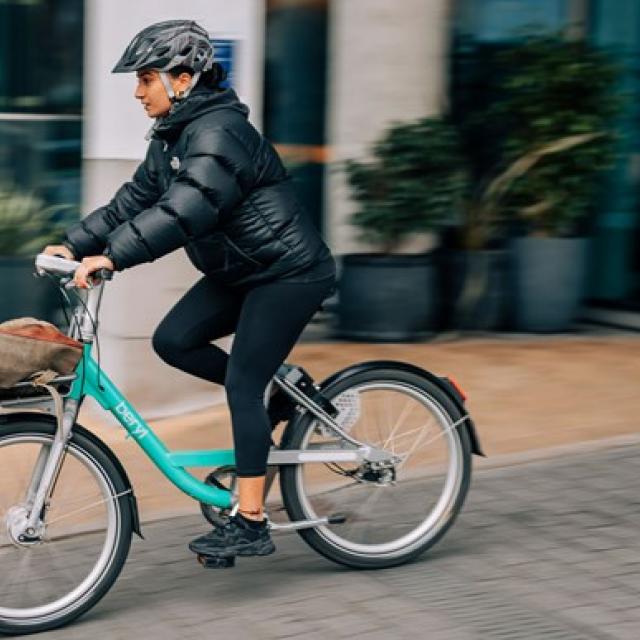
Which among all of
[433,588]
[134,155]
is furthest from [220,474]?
[134,155]

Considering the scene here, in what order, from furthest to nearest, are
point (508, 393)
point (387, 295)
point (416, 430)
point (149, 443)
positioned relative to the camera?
1. point (387, 295)
2. point (508, 393)
3. point (416, 430)
4. point (149, 443)

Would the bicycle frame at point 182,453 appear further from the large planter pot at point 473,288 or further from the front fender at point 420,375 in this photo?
the large planter pot at point 473,288

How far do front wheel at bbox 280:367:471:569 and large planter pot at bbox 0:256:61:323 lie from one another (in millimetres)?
3313

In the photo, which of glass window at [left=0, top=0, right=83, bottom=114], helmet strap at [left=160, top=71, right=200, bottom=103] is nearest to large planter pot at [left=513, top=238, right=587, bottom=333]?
glass window at [left=0, top=0, right=83, bottom=114]

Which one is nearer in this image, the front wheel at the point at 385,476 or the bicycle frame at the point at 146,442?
the bicycle frame at the point at 146,442

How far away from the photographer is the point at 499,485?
22.0 feet

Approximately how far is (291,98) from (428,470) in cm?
526

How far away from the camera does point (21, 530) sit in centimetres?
495

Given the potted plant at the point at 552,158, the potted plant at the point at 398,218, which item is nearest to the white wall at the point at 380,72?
the potted plant at the point at 398,218

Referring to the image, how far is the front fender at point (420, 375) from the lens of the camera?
5.56 metres

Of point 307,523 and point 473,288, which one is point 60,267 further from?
point 473,288

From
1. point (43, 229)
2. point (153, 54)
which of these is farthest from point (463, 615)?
point (43, 229)

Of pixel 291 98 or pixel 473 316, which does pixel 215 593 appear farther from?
pixel 291 98

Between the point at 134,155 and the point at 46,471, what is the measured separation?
2840 millimetres
